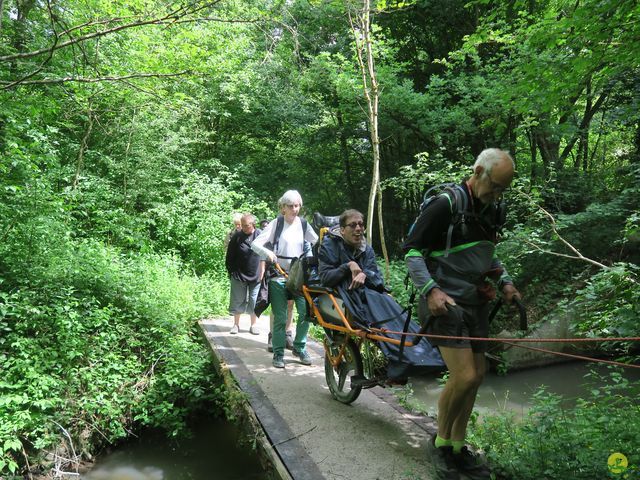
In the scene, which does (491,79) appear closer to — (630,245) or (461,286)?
(630,245)

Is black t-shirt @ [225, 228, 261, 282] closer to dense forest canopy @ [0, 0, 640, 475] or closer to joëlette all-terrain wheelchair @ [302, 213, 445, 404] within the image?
dense forest canopy @ [0, 0, 640, 475]

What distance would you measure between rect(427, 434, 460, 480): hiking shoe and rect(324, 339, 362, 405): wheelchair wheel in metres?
1.00

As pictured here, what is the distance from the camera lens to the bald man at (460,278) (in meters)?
2.76

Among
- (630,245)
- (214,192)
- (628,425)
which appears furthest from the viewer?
(214,192)

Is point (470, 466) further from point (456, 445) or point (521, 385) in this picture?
point (521, 385)

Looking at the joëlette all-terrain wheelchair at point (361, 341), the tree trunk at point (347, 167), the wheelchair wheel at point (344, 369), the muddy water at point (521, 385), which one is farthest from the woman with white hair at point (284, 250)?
→ the tree trunk at point (347, 167)

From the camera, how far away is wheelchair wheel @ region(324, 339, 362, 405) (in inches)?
158

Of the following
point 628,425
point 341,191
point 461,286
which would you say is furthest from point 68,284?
point 341,191

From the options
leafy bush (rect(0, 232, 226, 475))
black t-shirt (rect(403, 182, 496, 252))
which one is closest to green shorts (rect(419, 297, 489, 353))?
black t-shirt (rect(403, 182, 496, 252))

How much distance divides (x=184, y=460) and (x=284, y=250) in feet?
9.52

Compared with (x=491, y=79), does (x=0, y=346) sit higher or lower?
lower

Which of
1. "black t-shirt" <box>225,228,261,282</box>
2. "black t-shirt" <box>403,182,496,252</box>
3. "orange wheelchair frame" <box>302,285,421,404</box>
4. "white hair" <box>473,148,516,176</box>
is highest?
"white hair" <box>473,148,516,176</box>

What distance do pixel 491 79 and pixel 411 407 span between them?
8715 mm

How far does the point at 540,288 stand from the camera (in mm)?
8789
